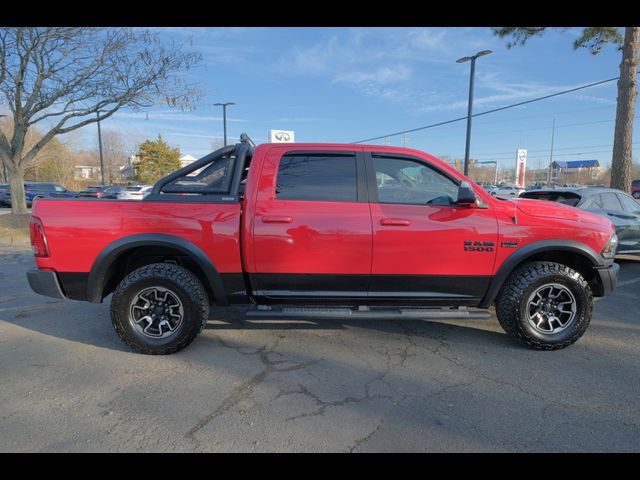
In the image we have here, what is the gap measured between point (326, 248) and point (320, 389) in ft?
3.99

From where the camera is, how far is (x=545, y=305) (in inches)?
137

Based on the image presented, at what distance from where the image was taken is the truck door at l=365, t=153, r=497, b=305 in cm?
326

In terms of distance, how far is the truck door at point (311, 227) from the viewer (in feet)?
10.6

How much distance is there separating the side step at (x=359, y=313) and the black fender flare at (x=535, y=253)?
0.36m

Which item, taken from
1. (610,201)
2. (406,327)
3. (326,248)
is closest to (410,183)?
(326,248)

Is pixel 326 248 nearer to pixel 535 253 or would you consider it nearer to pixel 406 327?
pixel 406 327

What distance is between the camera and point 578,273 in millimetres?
3488

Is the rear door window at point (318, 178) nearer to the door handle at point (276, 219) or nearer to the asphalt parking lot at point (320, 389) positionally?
the door handle at point (276, 219)

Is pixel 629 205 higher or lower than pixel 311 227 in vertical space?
higher

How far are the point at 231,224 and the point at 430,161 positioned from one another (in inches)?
79.8

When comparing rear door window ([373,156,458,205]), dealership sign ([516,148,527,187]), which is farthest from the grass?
dealership sign ([516,148,527,187])

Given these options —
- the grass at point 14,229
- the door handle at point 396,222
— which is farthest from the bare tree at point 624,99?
the grass at point 14,229

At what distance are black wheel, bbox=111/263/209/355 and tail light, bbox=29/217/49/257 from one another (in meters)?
0.71
